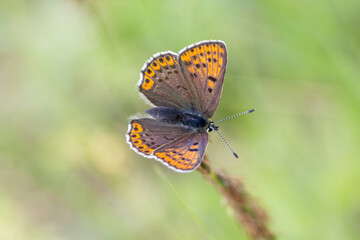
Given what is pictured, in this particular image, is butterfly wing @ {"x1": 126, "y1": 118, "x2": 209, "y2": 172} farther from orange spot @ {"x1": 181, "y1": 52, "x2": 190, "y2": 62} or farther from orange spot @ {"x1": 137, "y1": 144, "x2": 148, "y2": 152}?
orange spot @ {"x1": 181, "y1": 52, "x2": 190, "y2": 62}

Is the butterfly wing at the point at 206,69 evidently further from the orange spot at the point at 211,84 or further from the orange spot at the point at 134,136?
the orange spot at the point at 134,136

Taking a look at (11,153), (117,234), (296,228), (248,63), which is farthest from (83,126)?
(296,228)

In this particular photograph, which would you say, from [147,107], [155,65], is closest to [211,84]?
[155,65]

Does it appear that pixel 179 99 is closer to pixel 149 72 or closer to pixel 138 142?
pixel 149 72

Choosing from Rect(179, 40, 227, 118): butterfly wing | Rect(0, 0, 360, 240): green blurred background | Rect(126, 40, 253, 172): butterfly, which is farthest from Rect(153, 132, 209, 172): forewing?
Rect(0, 0, 360, 240): green blurred background

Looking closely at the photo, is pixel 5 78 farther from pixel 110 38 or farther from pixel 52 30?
pixel 110 38

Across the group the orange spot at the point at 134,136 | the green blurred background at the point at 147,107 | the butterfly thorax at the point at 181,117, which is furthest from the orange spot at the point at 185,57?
the green blurred background at the point at 147,107

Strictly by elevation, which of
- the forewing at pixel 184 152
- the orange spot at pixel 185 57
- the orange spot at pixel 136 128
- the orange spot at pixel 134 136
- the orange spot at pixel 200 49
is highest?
the orange spot at pixel 185 57
